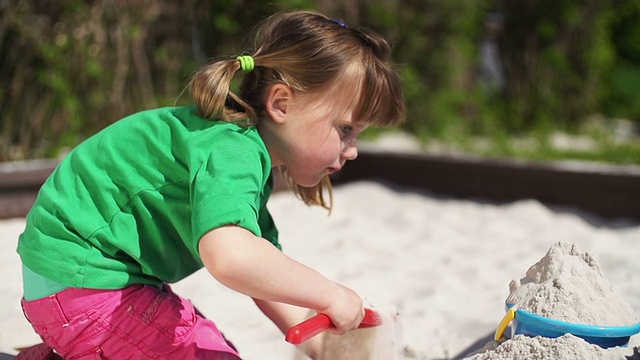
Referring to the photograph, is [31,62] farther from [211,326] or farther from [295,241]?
[211,326]

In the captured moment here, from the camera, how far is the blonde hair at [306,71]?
1.69 metres

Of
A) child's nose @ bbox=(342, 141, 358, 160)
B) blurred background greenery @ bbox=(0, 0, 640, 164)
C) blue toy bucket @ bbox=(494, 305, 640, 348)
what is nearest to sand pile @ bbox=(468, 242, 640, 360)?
blue toy bucket @ bbox=(494, 305, 640, 348)

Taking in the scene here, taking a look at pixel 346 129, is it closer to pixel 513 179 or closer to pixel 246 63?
pixel 246 63

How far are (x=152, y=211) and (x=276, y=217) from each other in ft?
6.84

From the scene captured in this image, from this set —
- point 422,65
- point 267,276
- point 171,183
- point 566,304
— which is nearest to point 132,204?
point 171,183

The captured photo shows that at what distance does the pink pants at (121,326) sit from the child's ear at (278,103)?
0.46m

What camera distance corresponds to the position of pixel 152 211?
1.70 m

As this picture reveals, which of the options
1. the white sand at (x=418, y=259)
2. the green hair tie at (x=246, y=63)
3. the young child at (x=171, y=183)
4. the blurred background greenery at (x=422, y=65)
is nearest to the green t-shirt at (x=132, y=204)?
the young child at (x=171, y=183)

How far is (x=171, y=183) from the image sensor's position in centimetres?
168

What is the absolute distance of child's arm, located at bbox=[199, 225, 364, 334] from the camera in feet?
4.80

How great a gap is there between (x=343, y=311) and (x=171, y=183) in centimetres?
44

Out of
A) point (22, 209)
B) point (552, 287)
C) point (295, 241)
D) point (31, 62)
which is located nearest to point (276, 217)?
point (295, 241)

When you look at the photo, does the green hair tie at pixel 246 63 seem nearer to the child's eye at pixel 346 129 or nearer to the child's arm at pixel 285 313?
the child's eye at pixel 346 129

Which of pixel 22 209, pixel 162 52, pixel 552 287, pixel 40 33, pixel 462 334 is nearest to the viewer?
pixel 552 287
